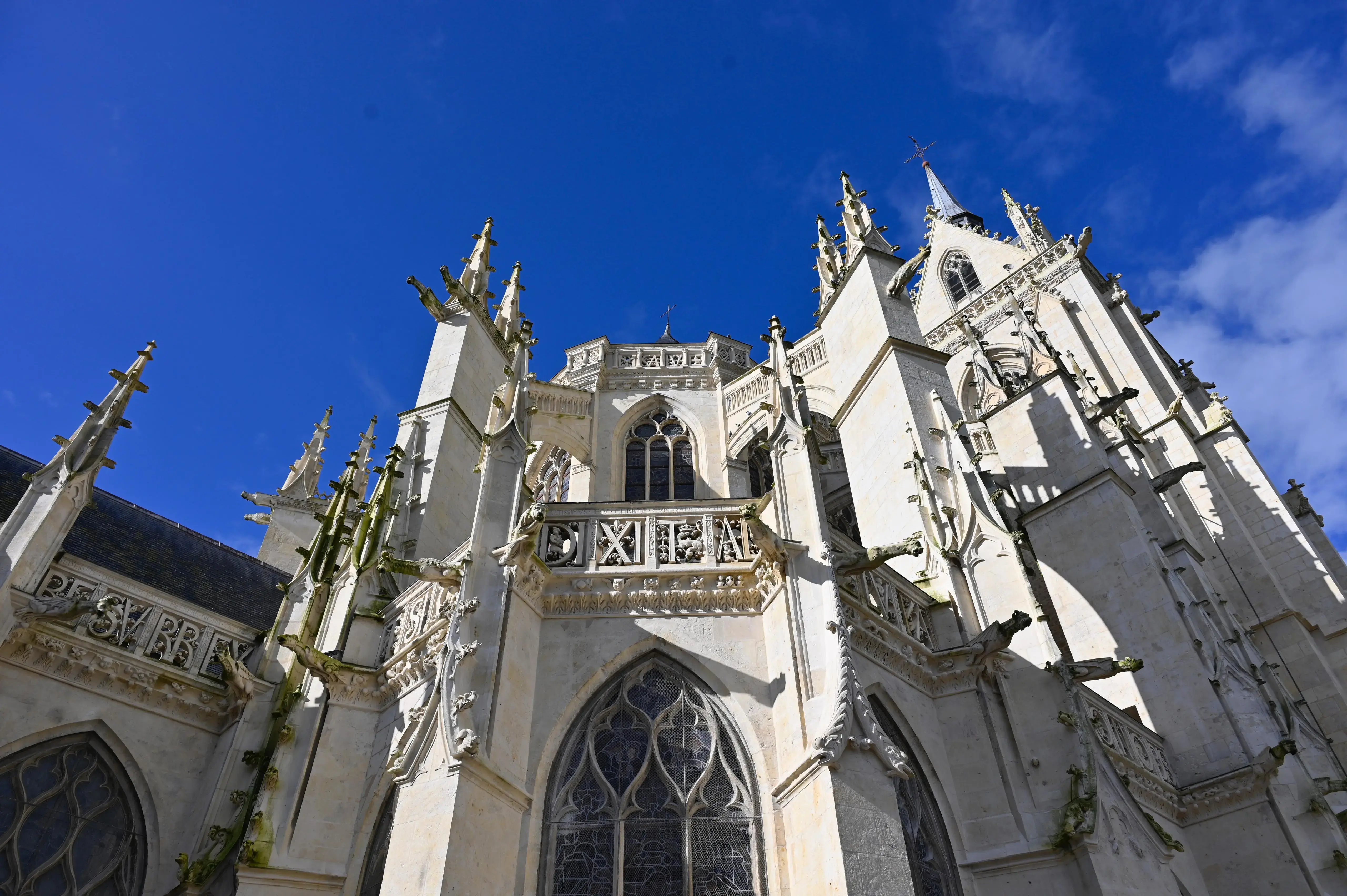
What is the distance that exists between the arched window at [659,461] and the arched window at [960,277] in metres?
16.1

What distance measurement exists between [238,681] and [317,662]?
1.45 m

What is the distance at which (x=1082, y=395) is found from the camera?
20.0 meters

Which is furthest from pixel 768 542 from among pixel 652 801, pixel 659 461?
pixel 659 461

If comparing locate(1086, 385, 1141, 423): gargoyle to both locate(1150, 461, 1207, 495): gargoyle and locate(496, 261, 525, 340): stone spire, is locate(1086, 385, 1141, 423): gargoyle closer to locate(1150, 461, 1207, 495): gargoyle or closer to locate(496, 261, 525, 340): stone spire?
locate(1150, 461, 1207, 495): gargoyle

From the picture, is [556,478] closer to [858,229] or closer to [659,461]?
[659,461]

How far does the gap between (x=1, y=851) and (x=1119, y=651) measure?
12.6 meters

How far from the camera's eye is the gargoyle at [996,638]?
7672 millimetres

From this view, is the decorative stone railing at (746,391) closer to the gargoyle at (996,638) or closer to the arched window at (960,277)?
the gargoyle at (996,638)

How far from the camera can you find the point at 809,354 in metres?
18.9

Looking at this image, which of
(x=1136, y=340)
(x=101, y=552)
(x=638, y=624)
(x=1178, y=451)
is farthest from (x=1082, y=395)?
(x=101, y=552)

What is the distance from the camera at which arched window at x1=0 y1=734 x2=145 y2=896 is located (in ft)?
24.3

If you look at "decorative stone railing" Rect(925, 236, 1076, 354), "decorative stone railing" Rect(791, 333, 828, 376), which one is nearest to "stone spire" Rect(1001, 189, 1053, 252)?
"decorative stone railing" Rect(925, 236, 1076, 354)

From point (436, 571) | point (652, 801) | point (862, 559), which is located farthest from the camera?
point (862, 559)

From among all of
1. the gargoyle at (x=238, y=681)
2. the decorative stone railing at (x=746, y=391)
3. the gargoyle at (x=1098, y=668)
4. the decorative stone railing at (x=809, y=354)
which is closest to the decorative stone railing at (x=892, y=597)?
the gargoyle at (x=1098, y=668)
